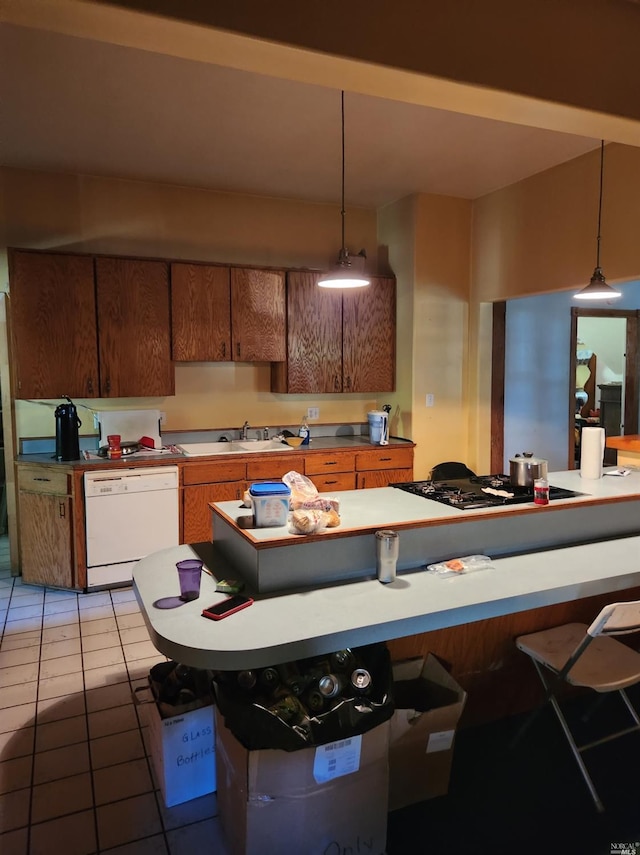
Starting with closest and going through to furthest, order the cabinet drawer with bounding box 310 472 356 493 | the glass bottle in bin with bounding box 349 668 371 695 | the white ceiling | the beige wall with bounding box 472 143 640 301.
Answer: the glass bottle in bin with bounding box 349 668 371 695 → the white ceiling → the beige wall with bounding box 472 143 640 301 → the cabinet drawer with bounding box 310 472 356 493

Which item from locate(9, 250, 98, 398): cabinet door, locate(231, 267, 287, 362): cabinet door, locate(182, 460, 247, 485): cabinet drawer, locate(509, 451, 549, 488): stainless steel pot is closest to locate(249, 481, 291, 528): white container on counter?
locate(509, 451, 549, 488): stainless steel pot

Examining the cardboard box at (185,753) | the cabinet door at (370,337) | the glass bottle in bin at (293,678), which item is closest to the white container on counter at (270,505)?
the glass bottle in bin at (293,678)

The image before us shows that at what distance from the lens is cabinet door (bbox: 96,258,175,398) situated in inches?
156

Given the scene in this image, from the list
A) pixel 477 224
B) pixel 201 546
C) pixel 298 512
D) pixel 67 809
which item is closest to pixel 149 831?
pixel 67 809

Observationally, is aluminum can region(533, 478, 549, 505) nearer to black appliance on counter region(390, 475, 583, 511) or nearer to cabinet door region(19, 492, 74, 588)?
black appliance on counter region(390, 475, 583, 511)

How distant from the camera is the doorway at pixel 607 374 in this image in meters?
6.09

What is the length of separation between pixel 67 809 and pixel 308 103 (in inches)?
128

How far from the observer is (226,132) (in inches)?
132

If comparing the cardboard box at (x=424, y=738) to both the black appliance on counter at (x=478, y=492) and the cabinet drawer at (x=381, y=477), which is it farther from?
the cabinet drawer at (x=381, y=477)

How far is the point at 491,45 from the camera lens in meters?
1.96

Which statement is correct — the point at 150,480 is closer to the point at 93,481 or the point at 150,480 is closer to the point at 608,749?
the point at 93,481

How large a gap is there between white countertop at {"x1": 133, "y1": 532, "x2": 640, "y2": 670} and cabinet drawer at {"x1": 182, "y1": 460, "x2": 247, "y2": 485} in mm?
1770

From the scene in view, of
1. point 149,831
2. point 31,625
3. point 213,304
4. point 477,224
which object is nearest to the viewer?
point 149,831

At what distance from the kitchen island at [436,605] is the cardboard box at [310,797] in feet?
0.96
